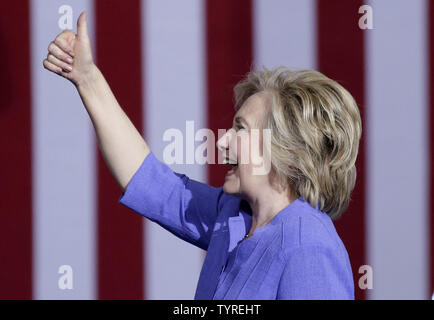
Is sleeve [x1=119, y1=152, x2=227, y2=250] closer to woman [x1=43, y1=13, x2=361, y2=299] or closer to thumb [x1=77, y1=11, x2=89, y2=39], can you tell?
woman [x1=43, y1=13, x2=361, y2=299]

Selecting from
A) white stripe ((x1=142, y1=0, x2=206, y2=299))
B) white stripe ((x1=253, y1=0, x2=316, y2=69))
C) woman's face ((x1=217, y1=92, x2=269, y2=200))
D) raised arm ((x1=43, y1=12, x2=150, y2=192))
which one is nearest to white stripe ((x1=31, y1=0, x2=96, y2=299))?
white stripe ((x1=142, y1=0, x2=206, y2=299))

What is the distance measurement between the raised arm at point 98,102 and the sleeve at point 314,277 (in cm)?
44

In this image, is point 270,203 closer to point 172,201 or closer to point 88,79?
point 172,201

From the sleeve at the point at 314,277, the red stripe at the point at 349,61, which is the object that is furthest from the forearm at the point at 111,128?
the red stripe at the point at 349,61

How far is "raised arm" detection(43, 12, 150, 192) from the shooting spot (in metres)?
1.25

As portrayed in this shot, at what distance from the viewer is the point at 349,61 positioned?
1.88m

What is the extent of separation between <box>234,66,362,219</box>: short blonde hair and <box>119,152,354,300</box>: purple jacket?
2.0 inches

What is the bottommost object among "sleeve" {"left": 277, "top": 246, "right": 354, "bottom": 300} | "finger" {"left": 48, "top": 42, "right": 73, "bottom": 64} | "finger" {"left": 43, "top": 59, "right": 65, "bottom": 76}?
"sleeve" {"left": 277, "top": 246, "right": 354, "bottom": 300}

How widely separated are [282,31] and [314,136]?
82 centimetres

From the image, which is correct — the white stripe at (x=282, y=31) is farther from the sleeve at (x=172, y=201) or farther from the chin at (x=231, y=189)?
the chin at (x=231, y=189)

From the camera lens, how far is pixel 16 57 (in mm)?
1881

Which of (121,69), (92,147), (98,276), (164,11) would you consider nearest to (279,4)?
(164,11)

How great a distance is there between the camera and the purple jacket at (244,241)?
1003 millimetres

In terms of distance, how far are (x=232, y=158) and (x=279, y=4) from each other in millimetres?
814
